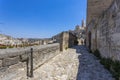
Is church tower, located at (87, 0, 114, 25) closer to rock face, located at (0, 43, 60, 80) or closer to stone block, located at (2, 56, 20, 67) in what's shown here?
rock face, located at (0, 43, 60, 80)

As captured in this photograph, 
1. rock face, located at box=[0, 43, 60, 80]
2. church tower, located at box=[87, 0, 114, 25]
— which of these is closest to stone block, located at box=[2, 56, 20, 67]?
rock face, located at box=[0, 43, 60, 80]

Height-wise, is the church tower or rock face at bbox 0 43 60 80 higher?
the church tower

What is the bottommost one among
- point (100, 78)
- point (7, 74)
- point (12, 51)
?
point (100, 78)

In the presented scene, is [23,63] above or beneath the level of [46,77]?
above

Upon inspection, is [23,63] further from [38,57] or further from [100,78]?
[100,78]

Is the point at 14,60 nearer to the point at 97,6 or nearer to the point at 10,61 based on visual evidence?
the point at 10,61

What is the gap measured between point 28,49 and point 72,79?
1.71 metres

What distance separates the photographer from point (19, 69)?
4480 millimetres

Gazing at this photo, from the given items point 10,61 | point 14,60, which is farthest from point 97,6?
point 10,61

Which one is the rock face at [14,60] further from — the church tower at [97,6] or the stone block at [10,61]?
the church tower at [97,6]

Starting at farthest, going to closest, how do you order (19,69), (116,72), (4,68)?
(116,72), (19,69), (4,68)

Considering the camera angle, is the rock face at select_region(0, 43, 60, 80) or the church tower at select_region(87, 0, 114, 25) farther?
the church tower at select_region(87, 0, 114, 25)

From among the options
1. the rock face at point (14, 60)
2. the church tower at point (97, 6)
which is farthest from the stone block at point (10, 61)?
the church tower at point (97, 6)

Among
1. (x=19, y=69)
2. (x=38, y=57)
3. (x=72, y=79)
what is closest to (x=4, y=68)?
(x=19, y=69)
